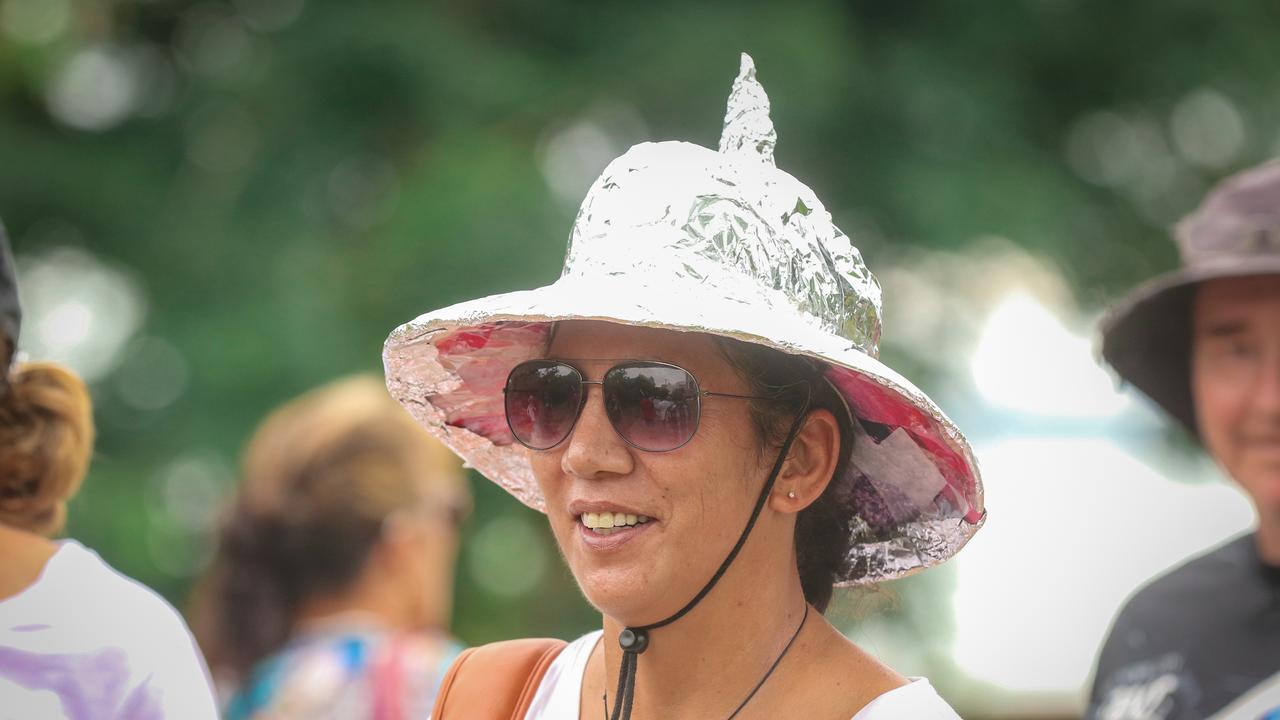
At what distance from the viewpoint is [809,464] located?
2.57m

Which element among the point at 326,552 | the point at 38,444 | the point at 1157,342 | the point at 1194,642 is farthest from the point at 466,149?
the point at 1194,642

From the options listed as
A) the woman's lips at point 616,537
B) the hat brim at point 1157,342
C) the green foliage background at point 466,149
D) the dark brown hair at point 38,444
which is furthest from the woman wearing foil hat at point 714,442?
the green foliage background at point 466,149

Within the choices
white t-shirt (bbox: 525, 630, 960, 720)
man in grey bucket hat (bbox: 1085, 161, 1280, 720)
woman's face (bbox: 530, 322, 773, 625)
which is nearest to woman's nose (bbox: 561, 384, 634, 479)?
woman's face (bbox: 530, 322, 773, 625)

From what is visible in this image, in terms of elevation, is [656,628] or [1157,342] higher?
[1157,342]

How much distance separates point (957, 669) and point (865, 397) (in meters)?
4.86

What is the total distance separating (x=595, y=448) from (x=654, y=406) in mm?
121

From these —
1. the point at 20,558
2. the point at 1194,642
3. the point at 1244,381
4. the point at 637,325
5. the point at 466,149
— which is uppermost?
the point at 466,149

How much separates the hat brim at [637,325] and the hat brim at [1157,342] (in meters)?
1.43

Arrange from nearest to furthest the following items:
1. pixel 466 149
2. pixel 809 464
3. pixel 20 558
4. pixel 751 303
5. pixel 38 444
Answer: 1. pixel 751 303
2. pixel 809 464
3. pixel 20 558
4. pixel 38 444
5. pixel 466 149

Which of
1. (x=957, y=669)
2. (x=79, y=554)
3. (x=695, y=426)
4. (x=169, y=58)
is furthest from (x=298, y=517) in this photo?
(x=169, y=58)

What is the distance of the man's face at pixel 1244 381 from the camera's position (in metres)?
3.34

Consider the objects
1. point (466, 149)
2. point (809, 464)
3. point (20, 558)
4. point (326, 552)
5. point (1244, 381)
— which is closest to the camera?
point (809, 464)

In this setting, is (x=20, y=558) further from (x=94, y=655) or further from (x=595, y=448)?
(x=595, y=448)

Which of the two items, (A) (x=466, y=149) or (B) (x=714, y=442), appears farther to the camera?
(A) (x=466, y=149)
